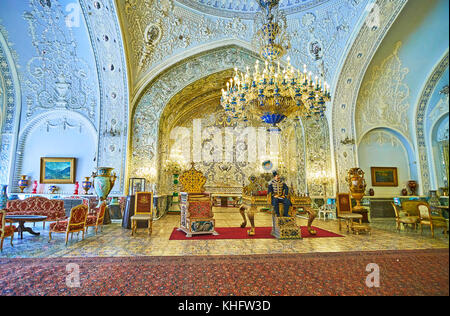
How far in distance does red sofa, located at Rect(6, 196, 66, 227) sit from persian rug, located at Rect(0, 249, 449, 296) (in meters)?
3.78

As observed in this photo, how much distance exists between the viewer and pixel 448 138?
0.75m

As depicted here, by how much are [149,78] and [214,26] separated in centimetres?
339

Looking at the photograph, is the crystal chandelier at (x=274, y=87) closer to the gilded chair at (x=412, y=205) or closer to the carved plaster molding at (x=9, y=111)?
the gilded chair at (x=412, y=205)

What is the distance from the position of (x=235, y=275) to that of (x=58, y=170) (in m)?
9.71

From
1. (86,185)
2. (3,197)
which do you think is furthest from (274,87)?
(3,197)

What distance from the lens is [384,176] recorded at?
8969mm

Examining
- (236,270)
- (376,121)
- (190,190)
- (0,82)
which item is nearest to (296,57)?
(376,121)

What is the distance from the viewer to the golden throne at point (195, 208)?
606 cm

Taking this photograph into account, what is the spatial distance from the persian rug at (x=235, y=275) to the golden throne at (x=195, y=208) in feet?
6.74

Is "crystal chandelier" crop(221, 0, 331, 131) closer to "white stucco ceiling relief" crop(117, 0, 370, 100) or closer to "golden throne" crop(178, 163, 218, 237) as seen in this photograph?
"golden throne" crop(178, 163, 218, 237)

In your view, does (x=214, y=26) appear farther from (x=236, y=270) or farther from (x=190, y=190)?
(x=236, y=270)

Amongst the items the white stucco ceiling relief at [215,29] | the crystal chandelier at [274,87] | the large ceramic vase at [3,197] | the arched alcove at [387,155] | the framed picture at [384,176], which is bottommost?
the large ceramic vase at [3,197]

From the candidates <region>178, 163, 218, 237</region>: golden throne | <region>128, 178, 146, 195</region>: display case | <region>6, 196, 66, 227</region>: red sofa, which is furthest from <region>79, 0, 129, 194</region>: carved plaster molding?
<region>178, 163, 218, 237</region>: golden throne

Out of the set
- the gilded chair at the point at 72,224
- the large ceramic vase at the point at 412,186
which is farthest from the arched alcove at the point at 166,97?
the gilded chair at the point at 72,224
